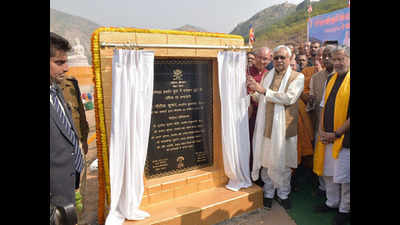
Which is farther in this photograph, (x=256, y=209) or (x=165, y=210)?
(x=256, y=209)

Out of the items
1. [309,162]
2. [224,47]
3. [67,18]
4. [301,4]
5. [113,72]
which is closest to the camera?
[113,72]

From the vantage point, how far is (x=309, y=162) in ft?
13.3

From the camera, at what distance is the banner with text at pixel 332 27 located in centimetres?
1291

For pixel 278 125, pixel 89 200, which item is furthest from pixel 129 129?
pixel 89 200

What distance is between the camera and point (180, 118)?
3184mm

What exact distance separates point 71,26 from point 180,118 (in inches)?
3903

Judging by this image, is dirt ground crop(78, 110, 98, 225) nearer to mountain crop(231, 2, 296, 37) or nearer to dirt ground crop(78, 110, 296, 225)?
dirt ground crop(78, 110, 296, 225)

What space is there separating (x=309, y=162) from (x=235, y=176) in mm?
1604

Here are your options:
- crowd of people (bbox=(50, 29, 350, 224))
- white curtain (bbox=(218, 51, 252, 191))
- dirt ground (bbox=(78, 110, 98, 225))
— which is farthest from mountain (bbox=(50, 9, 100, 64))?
crowd of people (bbox=(50, 29, 350, 224))

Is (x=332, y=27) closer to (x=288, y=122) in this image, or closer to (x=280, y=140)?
(x=288, y=122)

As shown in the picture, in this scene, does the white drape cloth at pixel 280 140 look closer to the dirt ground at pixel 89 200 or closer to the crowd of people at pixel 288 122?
the crowd of people at pixel 288 122

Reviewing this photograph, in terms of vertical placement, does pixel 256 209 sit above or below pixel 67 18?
below

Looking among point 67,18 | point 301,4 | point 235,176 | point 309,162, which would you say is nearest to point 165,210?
point 235,176

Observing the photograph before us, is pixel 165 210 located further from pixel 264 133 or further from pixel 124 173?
pixel 264 133
